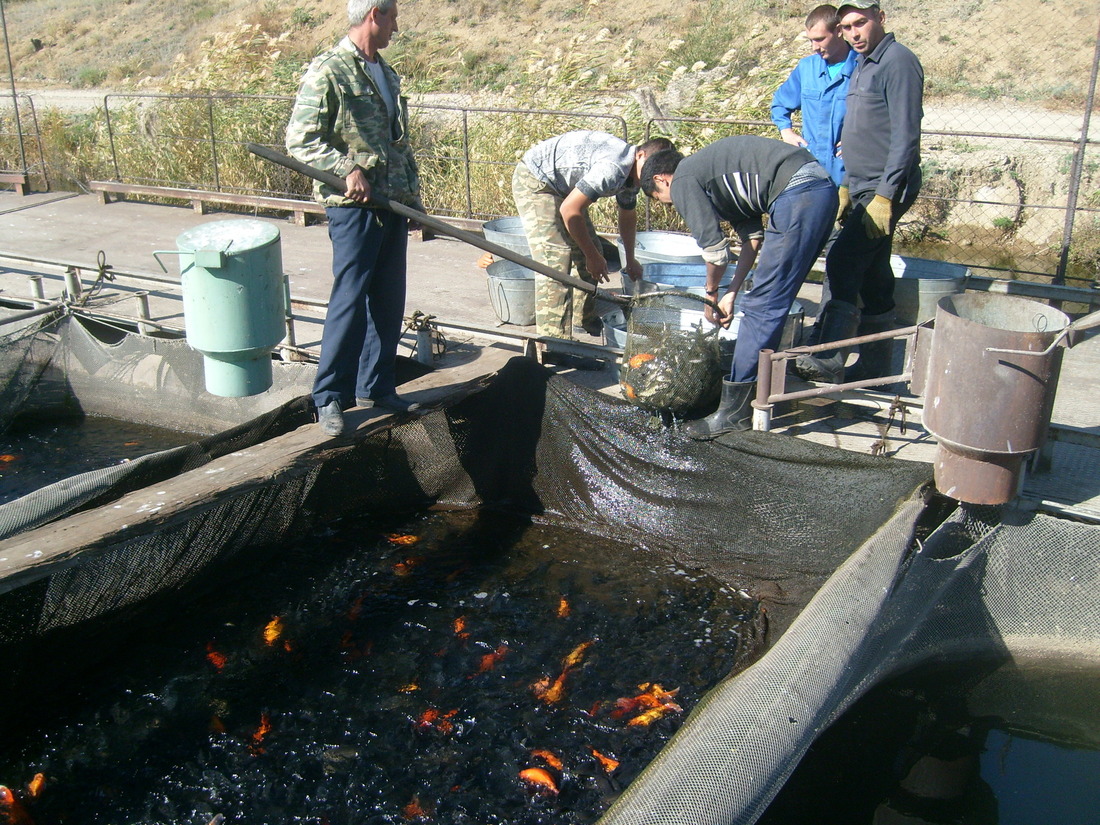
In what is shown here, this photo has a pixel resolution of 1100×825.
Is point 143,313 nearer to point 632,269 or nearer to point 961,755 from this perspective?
point 632,269

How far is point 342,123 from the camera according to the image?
444cm

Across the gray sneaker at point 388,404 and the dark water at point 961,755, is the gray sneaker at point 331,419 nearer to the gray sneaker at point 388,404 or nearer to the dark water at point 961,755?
the gray sneaker at point 388,404

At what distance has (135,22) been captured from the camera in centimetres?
3900

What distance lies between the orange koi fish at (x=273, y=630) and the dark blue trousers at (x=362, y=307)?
1096 millimetres

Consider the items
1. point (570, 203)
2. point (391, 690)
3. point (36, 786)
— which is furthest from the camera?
point (570, 203)

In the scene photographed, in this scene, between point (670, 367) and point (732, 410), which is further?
point (732, 410)

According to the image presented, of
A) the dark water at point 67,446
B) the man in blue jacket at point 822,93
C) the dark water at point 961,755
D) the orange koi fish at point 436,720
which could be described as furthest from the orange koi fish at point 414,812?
the man in blue jacket at point 822,93

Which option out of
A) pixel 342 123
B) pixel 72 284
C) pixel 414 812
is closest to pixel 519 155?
pixel 72 284

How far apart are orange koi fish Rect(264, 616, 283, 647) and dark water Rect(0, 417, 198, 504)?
2337 mm

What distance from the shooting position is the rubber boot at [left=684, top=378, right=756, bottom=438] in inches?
195

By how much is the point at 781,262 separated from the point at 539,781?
107 inches

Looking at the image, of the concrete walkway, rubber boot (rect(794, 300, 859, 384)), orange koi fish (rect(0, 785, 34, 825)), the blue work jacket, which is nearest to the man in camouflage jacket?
the concrete walkway

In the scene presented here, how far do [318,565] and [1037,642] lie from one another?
10.6 feet

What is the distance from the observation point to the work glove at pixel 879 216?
538cm
